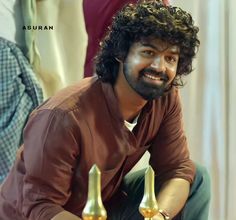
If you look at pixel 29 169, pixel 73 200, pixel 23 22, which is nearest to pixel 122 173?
pixel 73 200

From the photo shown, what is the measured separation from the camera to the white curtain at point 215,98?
1.75 meters

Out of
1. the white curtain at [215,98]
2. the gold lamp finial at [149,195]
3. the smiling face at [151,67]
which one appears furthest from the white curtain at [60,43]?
the gold lamp finial at [149,195]

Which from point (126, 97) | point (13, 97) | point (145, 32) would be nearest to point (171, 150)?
point (126, 97)

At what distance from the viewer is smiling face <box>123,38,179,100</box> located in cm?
106

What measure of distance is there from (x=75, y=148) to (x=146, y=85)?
201 millimetres

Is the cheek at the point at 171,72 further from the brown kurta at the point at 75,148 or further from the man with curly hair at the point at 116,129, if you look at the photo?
the brown kurta at the point at 75,148

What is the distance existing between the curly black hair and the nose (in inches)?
1.8

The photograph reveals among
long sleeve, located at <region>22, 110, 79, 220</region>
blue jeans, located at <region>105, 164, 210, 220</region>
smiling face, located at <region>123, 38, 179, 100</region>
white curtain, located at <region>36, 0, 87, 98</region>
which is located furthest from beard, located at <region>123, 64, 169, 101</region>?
white curtain, located at <region>36, 0, 87, 98</region>

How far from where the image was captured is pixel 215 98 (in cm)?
177

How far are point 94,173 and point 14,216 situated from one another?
1.75 feet

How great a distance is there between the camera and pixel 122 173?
4.01ft

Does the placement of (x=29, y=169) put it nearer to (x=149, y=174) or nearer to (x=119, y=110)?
(x=119, y=110)

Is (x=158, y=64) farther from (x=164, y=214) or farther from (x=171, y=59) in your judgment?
(x=164, y=214)

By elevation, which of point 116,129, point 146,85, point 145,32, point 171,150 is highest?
point 145,32
